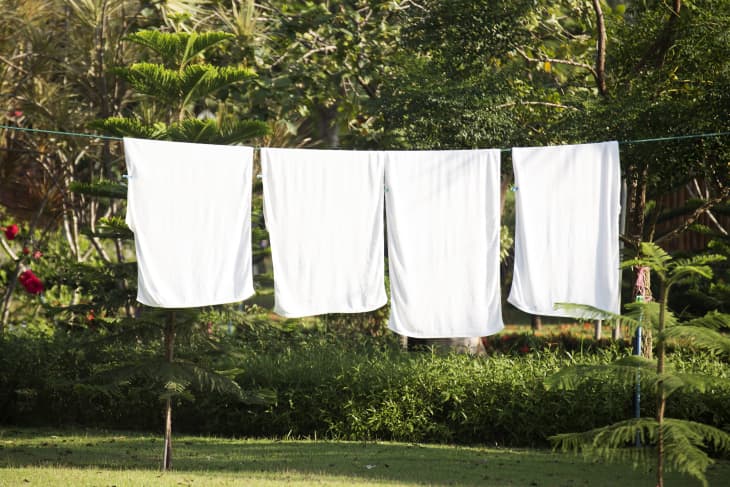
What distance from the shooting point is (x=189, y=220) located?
233 inches

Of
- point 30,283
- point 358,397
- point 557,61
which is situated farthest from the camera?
point 30,283

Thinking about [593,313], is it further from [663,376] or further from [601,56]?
[601,56]

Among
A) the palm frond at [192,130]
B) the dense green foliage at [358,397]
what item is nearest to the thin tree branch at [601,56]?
the dense green foliage at [358,397]

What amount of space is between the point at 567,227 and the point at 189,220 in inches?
95.1

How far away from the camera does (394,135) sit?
9.50 metres

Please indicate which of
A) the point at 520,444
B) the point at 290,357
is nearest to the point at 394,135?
the point at 290,357

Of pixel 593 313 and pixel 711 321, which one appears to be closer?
pixel 711 321

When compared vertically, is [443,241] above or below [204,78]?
below

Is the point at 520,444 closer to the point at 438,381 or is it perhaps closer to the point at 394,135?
the point at 438,381

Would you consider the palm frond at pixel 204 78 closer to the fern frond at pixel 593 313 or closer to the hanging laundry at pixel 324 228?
the hanging laundry at pixel 324 228

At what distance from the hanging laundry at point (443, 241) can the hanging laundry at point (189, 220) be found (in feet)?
3.25

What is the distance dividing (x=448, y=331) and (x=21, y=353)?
15.2 feet

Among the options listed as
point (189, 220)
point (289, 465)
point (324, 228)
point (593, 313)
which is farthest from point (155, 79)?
point (593, 313)

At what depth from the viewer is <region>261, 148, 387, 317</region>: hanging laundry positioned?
613cm
